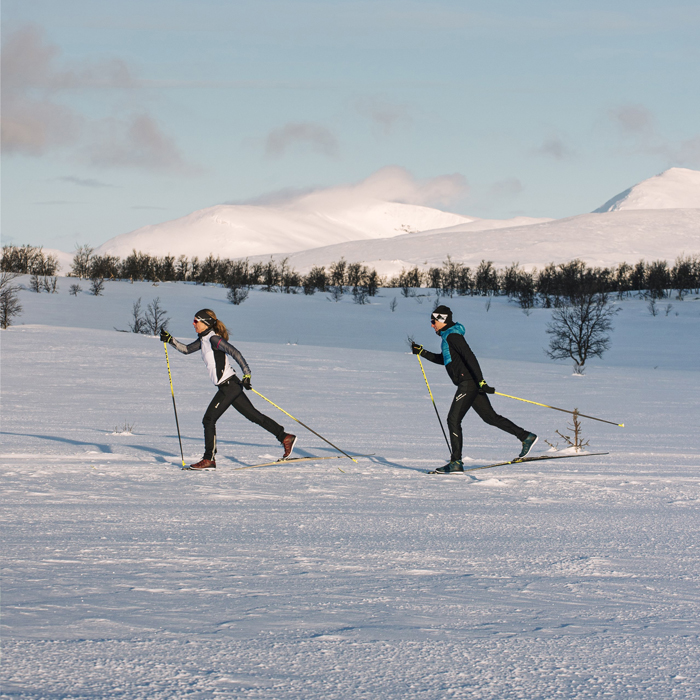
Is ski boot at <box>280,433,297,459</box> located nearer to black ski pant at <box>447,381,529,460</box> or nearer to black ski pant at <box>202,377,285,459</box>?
black ski pant at <box>202,377,285,459</box>

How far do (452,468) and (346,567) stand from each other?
149 inches

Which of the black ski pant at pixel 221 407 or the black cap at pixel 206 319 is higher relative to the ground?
the black cap at pixel 206 319

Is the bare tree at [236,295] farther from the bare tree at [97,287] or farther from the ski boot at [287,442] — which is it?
the ski boot at [287,442]

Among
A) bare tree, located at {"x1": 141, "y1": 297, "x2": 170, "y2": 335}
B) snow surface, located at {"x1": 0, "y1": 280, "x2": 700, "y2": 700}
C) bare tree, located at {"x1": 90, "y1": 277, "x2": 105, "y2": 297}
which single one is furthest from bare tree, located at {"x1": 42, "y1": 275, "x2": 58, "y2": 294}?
snow surface, located at {"x1": 0, "y1": 280, "x2": 700, "y2": 700}

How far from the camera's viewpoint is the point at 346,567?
4.61 m

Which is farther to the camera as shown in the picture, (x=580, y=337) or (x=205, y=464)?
(x=580, y=337)

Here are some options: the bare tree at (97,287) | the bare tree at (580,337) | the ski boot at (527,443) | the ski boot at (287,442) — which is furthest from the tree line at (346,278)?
the ski boot at (527,443)

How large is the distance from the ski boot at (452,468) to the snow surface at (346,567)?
27cm

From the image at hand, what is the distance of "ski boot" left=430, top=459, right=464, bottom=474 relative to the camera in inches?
323

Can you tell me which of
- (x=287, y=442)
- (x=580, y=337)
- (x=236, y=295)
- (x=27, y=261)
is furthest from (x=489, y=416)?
(x=27, y=261)

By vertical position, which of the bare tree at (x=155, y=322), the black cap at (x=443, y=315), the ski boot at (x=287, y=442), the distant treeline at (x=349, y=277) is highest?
the distant treeline at (x=349, y=277)

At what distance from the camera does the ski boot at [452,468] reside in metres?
8.19

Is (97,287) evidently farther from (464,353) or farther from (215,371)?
(464,353)

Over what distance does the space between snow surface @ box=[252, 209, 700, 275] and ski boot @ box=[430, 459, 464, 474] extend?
3465 inches
